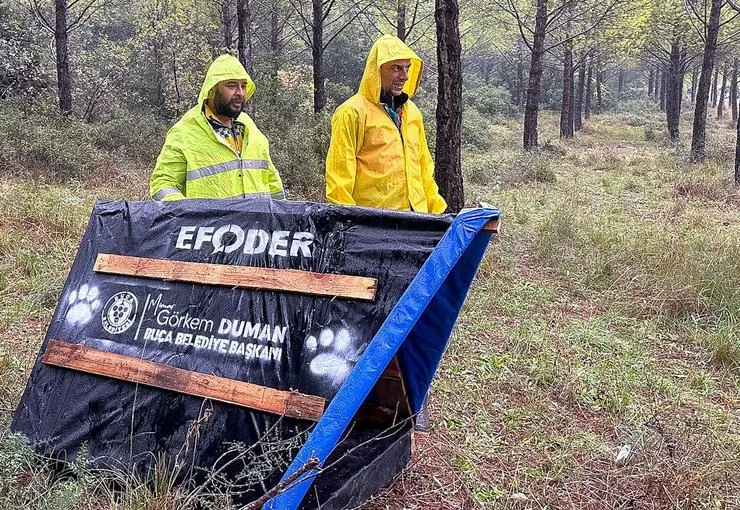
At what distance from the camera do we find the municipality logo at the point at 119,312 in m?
2.97

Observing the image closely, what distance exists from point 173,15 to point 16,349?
1376 centimetres

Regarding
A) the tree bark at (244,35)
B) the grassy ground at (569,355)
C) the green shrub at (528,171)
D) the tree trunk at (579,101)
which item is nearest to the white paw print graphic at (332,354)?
the grassy ground at (569,355)

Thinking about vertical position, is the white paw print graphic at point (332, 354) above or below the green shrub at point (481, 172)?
below

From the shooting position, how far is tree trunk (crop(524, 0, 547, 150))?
52.7 ft

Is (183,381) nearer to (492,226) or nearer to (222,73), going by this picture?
(492,226)

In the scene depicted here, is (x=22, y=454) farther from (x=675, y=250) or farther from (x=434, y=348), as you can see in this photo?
(x=675, y=250)

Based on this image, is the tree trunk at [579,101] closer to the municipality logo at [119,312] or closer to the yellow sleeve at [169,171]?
the yellow sleeve at [169,171]

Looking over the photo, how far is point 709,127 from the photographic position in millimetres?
32062

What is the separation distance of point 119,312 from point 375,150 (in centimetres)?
173

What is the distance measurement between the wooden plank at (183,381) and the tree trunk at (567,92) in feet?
71.6

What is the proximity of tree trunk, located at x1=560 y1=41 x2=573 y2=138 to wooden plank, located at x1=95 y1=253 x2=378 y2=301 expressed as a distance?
2153 centimetres

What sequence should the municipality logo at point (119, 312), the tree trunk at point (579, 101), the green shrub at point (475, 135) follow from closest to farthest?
the municipality logo at point (119, 312)
the green shrub at point (475, 135)
the tree trunk at point (579, 101)

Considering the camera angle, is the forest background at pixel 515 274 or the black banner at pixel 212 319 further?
the forest background at pixel 515 274

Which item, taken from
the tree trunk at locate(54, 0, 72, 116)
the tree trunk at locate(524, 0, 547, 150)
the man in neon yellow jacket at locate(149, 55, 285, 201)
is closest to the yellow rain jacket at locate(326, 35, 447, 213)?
the man in neon yellow jacket at locate(149, 55, 285, 201)
